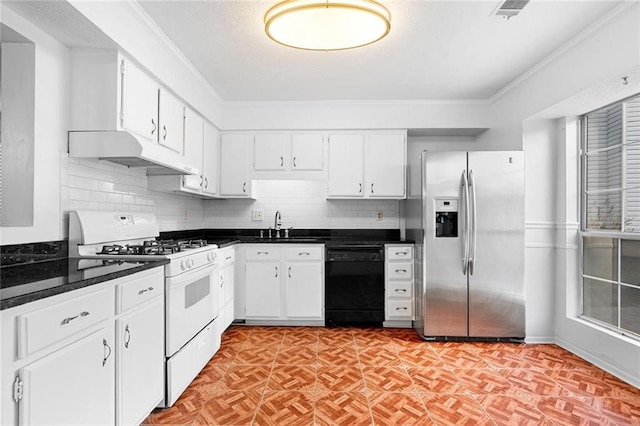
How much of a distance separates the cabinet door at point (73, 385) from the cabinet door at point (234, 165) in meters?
2.77

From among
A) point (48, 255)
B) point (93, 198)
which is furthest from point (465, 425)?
point (93, 198)

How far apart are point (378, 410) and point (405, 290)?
6.11 feet

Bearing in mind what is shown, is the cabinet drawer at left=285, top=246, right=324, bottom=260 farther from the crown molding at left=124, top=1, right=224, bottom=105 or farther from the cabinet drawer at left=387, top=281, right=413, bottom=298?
the crown molding at left=124, top=1, right=224, bottom=105

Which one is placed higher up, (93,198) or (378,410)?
(93,198)

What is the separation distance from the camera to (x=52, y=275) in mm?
1596

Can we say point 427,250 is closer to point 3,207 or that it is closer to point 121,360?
point 121,360

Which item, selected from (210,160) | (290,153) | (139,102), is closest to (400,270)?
(290,153)

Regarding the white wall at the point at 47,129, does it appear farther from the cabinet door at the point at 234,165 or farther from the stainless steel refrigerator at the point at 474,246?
the stainless steel refrigerator at the point at 474,246

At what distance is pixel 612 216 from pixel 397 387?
7.30 feet

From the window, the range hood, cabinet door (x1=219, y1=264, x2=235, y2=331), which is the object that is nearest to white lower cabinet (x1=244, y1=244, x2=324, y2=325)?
cabinet door (x1=219, y1=264, x2=235, y2=331)

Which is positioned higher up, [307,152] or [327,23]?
[327,23]

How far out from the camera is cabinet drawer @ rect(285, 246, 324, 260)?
4020 millimetres

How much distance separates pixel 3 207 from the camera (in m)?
2.01

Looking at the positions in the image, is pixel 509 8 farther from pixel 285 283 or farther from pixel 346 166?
pixel 285 283
